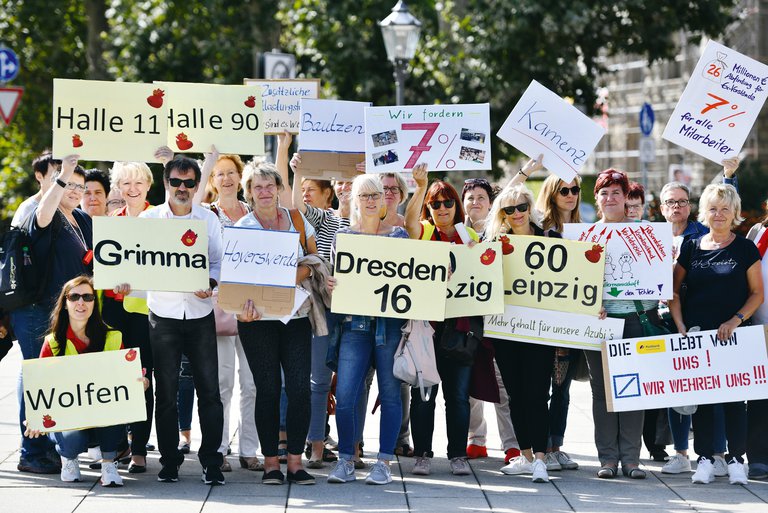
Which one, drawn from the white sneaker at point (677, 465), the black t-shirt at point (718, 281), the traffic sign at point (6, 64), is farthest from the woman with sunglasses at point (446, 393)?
the traffic sign at point (6, 64)

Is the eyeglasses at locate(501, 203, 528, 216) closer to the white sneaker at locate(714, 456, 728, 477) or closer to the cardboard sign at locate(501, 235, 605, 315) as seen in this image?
the cardboard sign at locate(501, 235, 605, 315)

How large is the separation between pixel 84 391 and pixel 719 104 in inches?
186

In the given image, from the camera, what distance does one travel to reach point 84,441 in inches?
303

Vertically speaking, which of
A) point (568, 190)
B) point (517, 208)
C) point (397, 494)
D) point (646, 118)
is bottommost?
point (397, 494)

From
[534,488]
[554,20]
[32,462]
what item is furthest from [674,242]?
[554,20]

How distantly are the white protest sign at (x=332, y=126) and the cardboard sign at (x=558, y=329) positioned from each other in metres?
1.79

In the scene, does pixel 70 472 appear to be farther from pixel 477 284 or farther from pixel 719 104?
pixel 719 104

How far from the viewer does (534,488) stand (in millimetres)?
7812

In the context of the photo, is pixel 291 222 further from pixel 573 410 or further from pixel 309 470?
pixel 573 410

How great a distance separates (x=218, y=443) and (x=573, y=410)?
13.4 feet

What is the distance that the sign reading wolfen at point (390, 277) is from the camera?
7.79m

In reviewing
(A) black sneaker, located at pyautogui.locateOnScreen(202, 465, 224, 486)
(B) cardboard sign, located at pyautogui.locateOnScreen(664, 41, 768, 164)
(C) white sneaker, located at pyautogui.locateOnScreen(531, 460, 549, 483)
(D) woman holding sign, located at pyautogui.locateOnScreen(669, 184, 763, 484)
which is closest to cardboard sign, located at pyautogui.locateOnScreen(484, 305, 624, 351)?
(D) woman holding sign, located at pyautogui.locateOnScreen(669, 184, 763, 484)

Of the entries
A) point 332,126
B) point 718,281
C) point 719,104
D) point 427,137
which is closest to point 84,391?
point 332,126

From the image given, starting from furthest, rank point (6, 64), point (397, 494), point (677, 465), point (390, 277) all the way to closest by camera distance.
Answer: point (6, 64) → point (677, 465) → point (390, 277) → point (397, 494)
